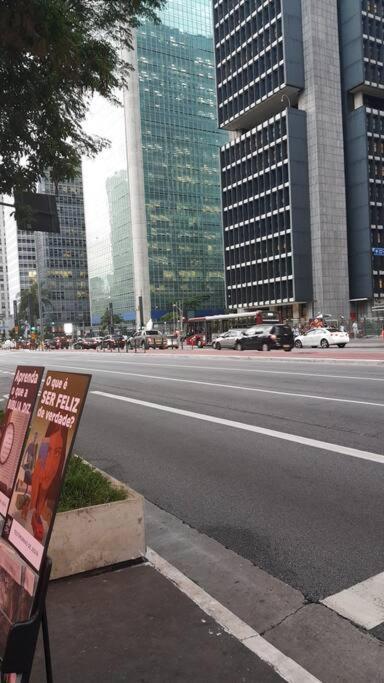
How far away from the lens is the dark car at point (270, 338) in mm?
33312

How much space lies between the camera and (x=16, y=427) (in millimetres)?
2869

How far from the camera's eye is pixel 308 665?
8.78 feet

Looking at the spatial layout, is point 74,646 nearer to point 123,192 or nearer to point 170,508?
point 170,508

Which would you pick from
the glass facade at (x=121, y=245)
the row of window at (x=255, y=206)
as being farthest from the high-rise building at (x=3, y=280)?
the row of window at (x=255, y=206)

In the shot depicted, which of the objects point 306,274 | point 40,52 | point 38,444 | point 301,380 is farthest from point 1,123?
point 306,274

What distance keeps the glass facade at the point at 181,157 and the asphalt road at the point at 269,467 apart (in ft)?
376

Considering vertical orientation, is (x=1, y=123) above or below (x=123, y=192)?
below

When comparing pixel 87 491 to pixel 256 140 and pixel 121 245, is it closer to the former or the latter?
pixel 256 140

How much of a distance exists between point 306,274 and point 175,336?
2679 centimetres

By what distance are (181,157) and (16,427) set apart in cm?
13351

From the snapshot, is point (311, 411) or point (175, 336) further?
point (175, 336)

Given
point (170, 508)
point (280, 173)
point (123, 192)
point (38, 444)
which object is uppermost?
point (123, 192)

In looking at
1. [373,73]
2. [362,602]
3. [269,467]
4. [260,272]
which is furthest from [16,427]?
[373,73]

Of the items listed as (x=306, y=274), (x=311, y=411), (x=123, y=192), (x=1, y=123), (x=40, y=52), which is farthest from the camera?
(x=123, y=192)
